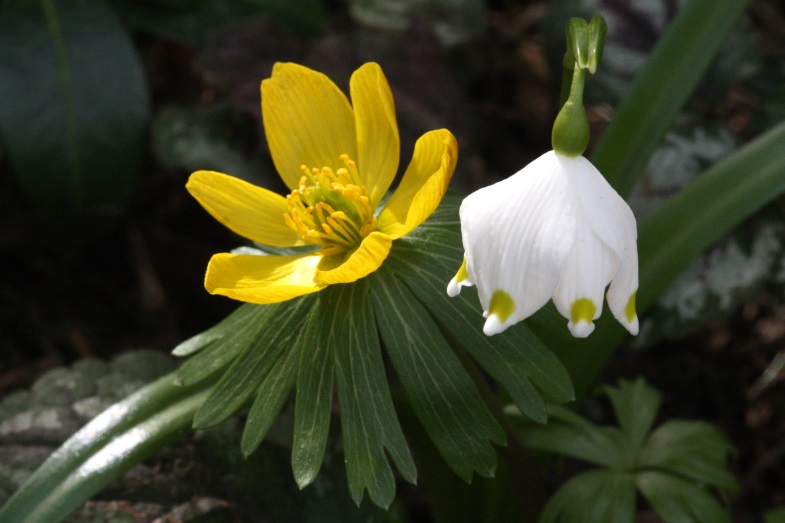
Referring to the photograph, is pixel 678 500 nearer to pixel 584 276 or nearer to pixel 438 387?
pixel 438 387

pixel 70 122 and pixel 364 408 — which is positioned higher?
pixel 364 408

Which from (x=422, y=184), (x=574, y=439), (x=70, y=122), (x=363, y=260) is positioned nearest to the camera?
(x=363, y=260)

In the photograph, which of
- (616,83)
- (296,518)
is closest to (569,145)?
(296,518)

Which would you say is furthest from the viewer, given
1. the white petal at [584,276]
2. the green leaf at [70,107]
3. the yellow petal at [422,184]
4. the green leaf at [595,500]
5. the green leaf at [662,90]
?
the green leaf at [70,107]

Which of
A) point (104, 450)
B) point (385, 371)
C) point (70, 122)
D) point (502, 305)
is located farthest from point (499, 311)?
point (70, 122)

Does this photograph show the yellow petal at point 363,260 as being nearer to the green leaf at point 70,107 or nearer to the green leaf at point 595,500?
the green leaf at point 595,500

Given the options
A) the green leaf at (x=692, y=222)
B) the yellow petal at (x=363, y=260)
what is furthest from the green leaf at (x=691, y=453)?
the yellow petal at (x=363, y=260)

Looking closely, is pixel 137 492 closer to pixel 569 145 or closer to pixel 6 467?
pixel 6 467
